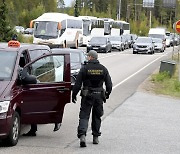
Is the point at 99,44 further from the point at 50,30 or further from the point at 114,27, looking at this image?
the point at 114,27

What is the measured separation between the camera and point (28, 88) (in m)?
9.59

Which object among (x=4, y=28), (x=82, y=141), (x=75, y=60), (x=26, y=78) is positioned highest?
(x=4, y=28)

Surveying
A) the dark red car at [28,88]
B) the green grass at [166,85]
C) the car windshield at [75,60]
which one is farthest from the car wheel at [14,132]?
the green grass at [166,85]

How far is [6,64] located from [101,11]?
5411 inches

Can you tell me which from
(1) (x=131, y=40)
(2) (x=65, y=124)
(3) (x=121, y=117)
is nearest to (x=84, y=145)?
(2) (x=65, y=124)

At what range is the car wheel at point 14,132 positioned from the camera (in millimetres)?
9102

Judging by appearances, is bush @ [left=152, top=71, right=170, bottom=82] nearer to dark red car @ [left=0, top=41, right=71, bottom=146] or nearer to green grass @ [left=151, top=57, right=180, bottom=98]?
green grass @ [left=151, top=57, right=180, bottom=98]

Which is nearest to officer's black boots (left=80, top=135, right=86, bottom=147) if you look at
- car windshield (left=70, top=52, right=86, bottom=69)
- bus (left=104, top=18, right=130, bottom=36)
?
car windshield (left=70, top=52, right=86, bottom=69)

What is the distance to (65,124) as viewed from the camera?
1189cm

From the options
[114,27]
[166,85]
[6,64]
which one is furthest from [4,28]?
[114,27]

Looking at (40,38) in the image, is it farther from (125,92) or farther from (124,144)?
(124,144)

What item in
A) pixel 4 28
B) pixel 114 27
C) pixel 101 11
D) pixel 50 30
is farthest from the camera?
pixel 101 11

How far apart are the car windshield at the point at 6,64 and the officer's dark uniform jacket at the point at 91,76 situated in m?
1.22

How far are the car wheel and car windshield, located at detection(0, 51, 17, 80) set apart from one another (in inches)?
28.6
